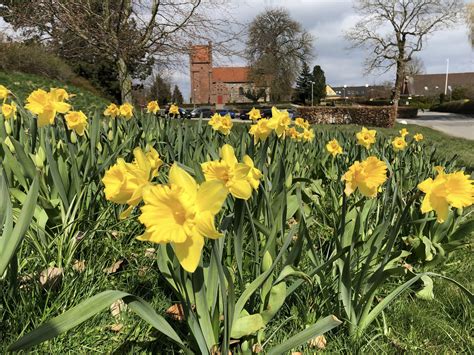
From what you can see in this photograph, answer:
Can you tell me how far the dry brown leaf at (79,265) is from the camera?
1.64 metres

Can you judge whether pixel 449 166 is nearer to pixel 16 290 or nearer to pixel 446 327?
pixel 446 327

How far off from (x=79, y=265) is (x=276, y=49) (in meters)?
46.8

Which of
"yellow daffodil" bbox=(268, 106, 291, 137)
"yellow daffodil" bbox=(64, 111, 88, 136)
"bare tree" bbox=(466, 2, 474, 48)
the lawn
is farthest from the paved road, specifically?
"yellow daffodil" bbox=(64, 111, 88, 136)

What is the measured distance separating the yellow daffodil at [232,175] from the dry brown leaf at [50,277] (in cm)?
82

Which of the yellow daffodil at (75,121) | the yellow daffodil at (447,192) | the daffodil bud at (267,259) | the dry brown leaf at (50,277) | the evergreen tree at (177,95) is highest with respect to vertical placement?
the evergreen tree at (177,95)

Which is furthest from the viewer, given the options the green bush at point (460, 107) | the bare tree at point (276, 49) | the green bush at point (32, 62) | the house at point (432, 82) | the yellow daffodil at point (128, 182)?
the house at point (432, 82)

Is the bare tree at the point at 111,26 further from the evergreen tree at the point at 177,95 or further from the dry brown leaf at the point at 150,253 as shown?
the evergreen tree at the point at 177,95

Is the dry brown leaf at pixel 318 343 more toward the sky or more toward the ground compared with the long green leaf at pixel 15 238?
more toward the ground

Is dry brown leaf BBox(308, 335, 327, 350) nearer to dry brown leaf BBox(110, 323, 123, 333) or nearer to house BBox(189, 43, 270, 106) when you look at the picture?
dry brown leaf BBox(110, 323, 123, 333)

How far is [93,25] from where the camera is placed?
10422 millimetres

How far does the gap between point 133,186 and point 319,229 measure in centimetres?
171

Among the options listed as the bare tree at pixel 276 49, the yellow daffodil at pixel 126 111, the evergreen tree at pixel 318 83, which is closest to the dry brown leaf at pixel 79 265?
the yellow daffodil at pixel 126 111

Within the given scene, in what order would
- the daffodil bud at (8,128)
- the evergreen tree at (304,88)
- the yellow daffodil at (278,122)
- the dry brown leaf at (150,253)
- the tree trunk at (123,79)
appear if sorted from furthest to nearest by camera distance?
the evergreen tree at (304,88)
the tree trunk at (123,79)
the daffodil bud at (8,128)
the yellow daffodil at (278,122)
the dry brown leaf at (150,253)

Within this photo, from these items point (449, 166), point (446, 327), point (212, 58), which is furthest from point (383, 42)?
point (446, 327)
